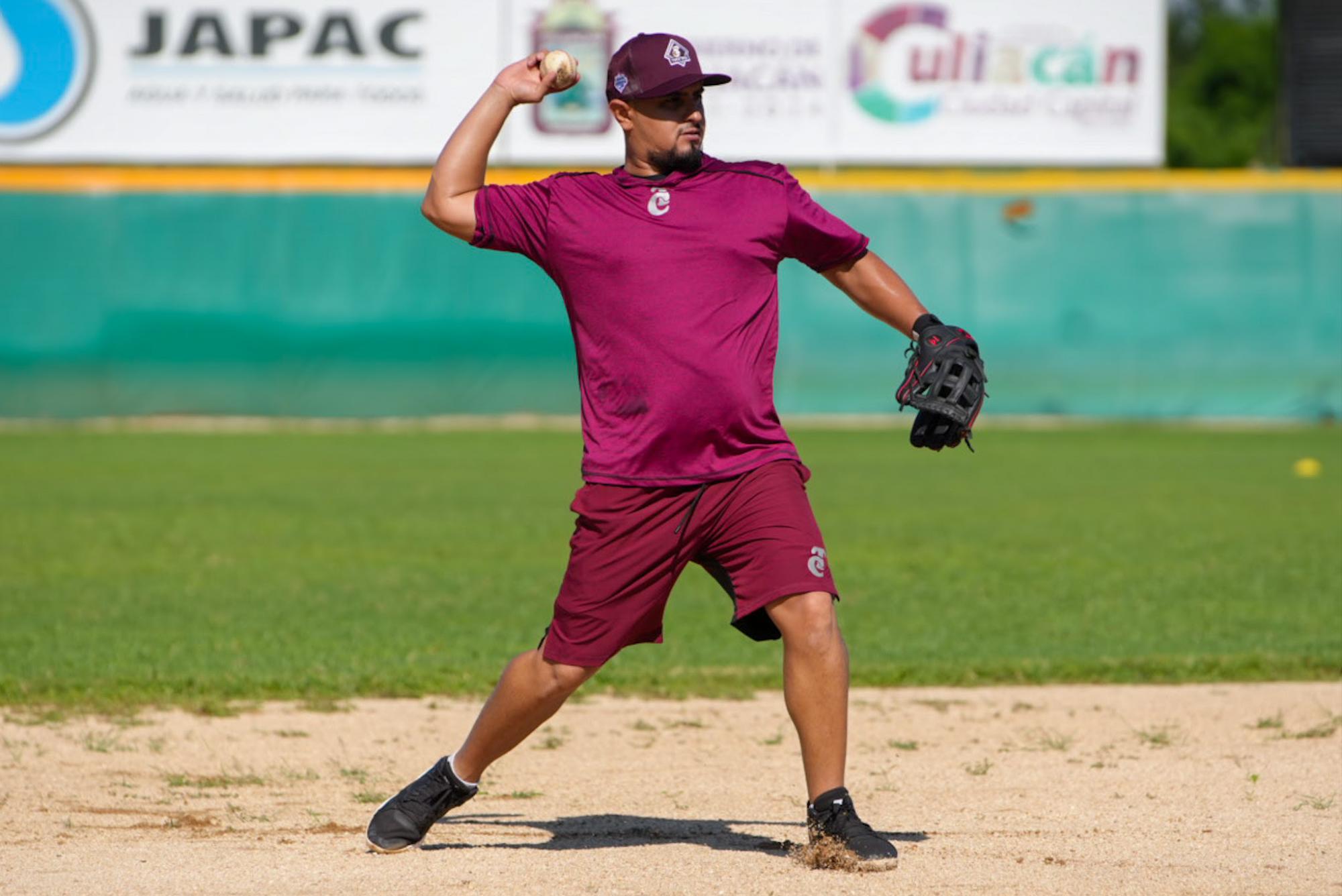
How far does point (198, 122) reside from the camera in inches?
780

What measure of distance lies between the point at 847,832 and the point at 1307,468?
11302 millimetres

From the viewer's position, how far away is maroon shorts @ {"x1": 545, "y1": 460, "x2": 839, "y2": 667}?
12.5 ft

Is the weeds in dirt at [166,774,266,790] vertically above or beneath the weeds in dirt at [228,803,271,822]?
beneath

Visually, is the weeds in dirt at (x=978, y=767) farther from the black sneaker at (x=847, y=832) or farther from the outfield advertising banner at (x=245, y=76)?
the outfield advertising banner at (x=245, y=76)

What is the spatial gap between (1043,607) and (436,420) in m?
11.7

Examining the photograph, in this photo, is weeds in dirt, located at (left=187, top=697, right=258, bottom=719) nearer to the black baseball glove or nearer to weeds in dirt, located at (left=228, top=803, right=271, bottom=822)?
weeds in dirt, located at (left=228, top=803, right=271, bottom=822)

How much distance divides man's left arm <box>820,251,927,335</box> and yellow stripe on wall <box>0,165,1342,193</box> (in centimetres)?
1466

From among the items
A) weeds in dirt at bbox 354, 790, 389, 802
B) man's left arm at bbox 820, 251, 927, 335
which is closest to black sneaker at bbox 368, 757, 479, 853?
weeds in dirt at bbox 354, 790, 389, 802

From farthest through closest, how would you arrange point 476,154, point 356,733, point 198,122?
point 198,122, point 356,733, point 476,154

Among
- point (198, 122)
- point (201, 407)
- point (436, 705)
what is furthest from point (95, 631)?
point (198, 122)

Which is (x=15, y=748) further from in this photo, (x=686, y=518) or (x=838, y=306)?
(x=838, y=306)

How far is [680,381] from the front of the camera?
377 cm

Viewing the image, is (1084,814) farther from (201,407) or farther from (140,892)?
(201,407)

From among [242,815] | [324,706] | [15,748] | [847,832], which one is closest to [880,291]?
[847,832]
